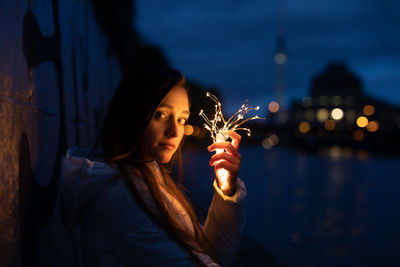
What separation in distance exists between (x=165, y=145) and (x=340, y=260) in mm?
5147

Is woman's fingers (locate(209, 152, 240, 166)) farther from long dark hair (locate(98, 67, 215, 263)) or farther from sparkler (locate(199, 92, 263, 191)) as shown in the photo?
long dark hair (locate(98, 67, 215, 263))

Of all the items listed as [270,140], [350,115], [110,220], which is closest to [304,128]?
[270,140]

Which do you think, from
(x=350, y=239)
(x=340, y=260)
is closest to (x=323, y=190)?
(x=350, y=239)

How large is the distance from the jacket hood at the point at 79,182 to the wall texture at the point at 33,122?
36 cm

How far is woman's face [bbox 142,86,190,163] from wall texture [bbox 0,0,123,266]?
27.0 inches

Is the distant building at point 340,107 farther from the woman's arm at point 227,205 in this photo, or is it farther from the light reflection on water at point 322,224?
the woman's arm at point 227,205

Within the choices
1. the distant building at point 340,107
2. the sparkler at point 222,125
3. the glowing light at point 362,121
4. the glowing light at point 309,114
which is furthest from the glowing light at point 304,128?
the sparkler at point 222,125

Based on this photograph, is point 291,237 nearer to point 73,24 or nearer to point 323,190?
point 73,24

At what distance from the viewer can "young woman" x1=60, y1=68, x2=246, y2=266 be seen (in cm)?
150

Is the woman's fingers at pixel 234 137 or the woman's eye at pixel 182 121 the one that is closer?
the woman's fingers at pixel 234 137


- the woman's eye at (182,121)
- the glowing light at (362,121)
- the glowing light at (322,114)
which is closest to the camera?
the woman's eye at (182,121)

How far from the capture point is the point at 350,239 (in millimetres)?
6926

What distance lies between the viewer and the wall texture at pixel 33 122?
1685 millimetres

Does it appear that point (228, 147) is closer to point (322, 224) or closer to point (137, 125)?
point (137, 125)
